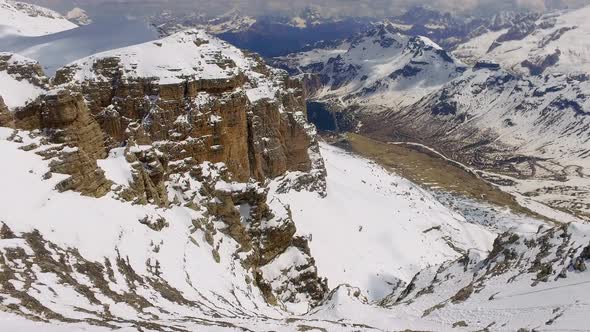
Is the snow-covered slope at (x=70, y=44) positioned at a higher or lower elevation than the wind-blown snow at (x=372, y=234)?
higher

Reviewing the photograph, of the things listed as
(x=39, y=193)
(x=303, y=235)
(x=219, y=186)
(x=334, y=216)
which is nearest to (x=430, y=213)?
(x=334, y=216)

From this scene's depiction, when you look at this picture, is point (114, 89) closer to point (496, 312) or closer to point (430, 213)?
point (496, 312)

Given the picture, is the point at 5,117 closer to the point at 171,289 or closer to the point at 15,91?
the point at 15,91

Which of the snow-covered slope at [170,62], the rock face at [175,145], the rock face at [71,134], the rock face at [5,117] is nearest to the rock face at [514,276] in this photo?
the rock face at [175,145]

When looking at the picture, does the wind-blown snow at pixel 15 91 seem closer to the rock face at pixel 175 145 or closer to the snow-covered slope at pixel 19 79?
the snow-covered slope at pixel 19 79

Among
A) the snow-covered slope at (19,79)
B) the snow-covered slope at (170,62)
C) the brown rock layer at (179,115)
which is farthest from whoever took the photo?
the snow-covered slope at (170,62)

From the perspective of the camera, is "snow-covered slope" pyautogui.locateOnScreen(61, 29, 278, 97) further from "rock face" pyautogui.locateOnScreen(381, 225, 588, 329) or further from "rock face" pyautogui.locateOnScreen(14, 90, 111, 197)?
"rock face" pyautogui.locateOnScreen(381, 225, 588, 329)

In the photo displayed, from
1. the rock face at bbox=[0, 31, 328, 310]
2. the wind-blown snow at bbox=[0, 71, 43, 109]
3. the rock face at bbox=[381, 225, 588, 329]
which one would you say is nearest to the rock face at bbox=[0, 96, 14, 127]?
the rock face at bbox=[0, 31, 328, 310]

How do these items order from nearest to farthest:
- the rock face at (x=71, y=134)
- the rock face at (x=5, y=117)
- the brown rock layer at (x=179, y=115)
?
the rock face at (x=71, y=134), the rock face at (x=5, y=117), the brown rock layer at (x=179, y=115)
